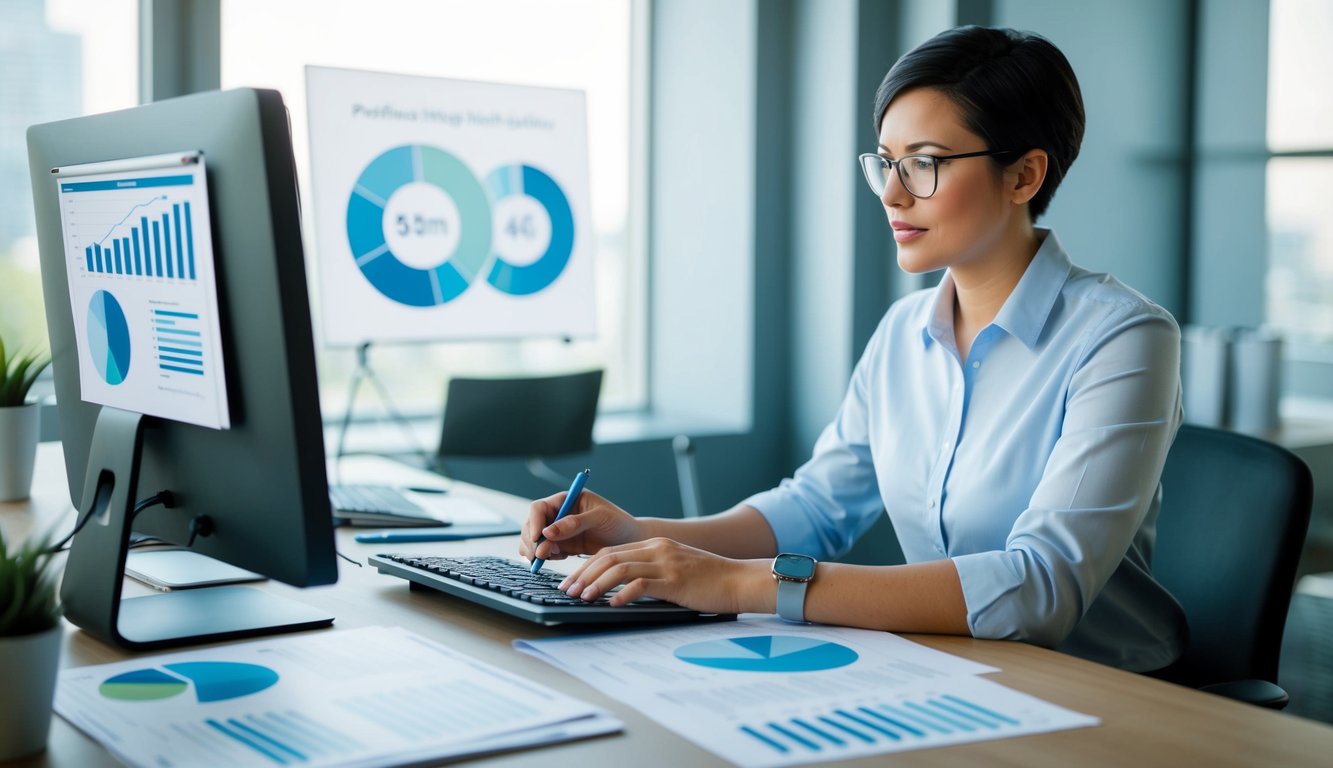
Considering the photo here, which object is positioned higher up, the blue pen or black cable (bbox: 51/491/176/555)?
black cable (bbox: 51/491/176/555)

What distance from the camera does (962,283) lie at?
163cm

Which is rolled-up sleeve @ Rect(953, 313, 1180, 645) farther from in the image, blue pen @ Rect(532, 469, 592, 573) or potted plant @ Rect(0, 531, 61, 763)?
potted plant @ Rect(0, 531, 61, 763)

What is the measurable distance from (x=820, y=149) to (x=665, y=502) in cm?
115

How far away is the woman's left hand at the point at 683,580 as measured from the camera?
1201 mm

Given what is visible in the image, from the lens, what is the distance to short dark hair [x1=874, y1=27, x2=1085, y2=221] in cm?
150

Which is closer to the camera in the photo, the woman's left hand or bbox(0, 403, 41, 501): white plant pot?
the woman's left hand

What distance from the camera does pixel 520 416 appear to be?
306cm

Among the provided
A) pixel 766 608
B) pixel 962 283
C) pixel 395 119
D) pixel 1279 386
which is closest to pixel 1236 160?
pixel 1279 386

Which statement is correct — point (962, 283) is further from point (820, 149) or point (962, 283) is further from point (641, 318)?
point (641, 318)

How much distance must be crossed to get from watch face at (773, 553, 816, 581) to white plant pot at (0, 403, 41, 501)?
1.17 m

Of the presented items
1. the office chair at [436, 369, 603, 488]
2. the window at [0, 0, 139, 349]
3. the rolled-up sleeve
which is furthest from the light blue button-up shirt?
the window at [0, 0, 139, 349]

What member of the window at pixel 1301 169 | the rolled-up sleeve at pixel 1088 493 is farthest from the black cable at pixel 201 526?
the window at pixel 1301 169

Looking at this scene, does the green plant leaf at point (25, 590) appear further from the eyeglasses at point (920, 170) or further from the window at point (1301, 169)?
the window at point (1301, 169)

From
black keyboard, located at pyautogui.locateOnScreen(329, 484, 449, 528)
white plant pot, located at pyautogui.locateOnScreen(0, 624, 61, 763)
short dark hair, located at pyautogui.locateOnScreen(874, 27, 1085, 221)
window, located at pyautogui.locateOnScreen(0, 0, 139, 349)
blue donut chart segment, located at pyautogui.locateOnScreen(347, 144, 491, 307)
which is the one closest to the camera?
white plant pot, located at pyautogui.locateOnScreen(0, 624, 61, 763)
